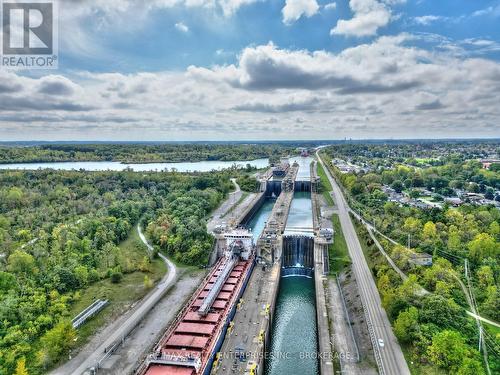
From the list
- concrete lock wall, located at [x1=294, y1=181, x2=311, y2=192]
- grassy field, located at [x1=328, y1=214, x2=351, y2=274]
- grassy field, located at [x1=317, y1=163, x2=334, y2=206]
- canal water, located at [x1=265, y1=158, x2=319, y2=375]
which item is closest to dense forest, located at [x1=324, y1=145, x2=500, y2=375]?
grassy field, located at [x1=328, y1=214, x2=351, y2=274]

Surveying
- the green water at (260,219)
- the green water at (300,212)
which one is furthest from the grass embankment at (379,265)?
the green water at (260,219)

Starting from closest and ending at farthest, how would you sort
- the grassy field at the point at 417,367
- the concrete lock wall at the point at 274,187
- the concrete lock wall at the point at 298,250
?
the grassy field at the point at 417,367 < the concrete lock wall at the point at 298,250 < the concrete lock wall at the point at 274,187

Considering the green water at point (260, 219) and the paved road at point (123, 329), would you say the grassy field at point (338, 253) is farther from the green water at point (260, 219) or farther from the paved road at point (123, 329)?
the paved road at point (123, 329)

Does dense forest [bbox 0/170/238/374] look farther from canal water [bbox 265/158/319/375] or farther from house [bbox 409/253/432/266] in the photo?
house [bbox 409/253/432/266]

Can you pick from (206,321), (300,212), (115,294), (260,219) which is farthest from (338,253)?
(300,212)

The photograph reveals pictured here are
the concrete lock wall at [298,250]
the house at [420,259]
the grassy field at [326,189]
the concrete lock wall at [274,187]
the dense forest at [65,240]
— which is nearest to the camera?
the dense forest at [65,240]

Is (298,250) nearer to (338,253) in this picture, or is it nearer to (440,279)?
(338,253)

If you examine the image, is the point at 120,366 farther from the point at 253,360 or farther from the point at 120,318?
the point at 253,360
